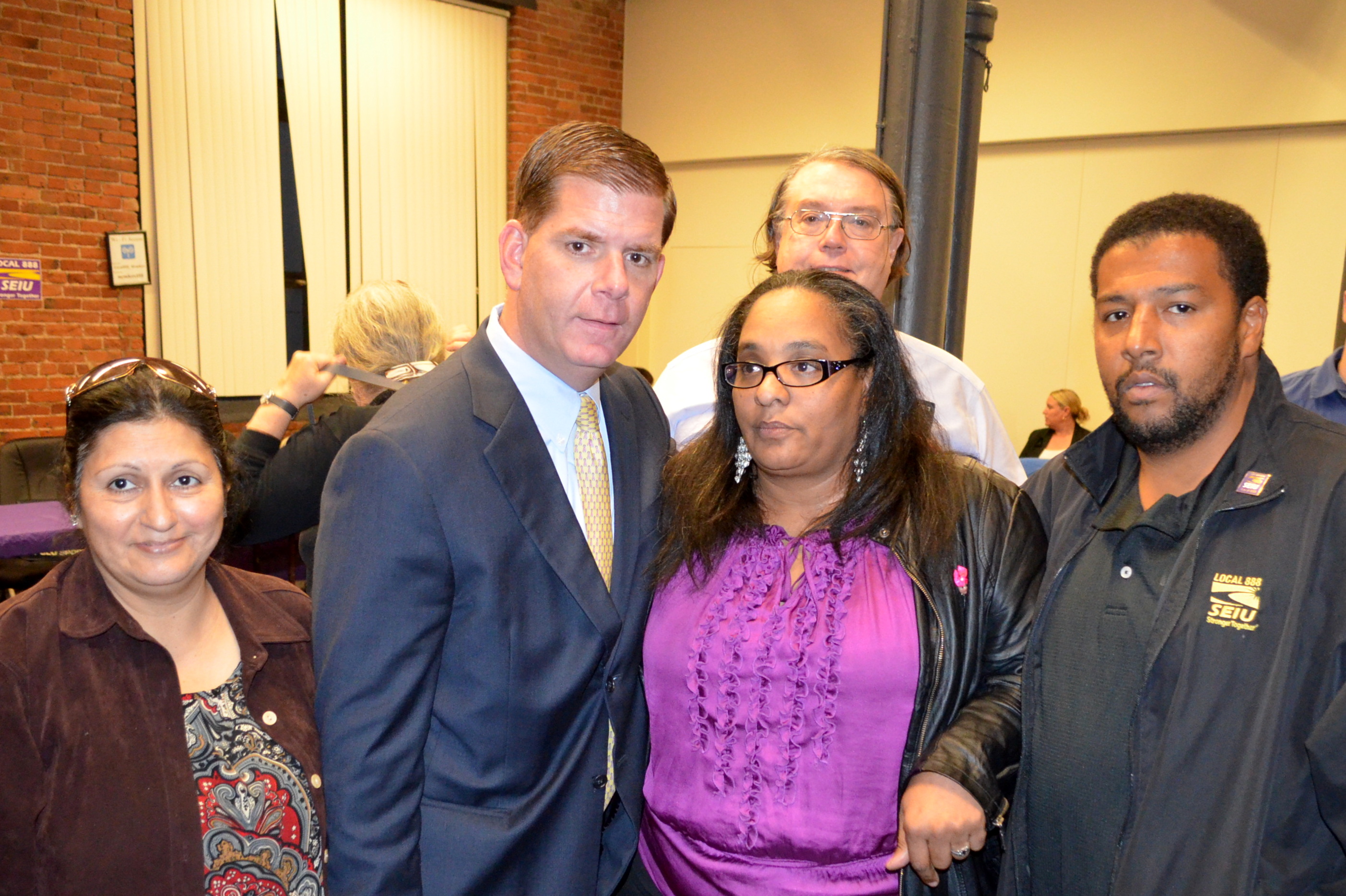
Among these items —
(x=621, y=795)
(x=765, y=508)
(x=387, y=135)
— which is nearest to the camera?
(x=621, y=795)

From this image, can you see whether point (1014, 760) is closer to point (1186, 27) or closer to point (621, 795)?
point (621, 795)

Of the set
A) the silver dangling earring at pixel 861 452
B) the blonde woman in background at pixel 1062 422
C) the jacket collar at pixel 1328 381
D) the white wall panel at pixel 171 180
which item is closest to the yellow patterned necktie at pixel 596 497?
the silver dangling earring at pixel 861 452

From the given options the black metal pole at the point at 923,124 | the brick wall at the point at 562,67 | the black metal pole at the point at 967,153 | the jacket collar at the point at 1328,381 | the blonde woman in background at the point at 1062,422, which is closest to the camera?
the jacket collar at the point at 1328,381

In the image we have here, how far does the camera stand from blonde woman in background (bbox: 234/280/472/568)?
2.82 m

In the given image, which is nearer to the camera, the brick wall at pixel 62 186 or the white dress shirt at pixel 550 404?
the white dress shirt at pixel 550 404

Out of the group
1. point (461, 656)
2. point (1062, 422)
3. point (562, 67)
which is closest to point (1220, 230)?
point (461, 656)

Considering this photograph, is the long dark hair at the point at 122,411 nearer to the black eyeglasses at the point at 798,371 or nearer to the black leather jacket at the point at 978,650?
the black eyeglasses at the point at 798,371

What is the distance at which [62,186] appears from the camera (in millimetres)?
6527

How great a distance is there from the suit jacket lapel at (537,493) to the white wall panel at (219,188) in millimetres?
6394

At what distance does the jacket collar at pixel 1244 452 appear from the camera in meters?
1.63

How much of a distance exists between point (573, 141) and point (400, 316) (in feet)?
5.56

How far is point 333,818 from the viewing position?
1534 mm

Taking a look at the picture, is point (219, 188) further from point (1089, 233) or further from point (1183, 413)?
point (1183, 413)

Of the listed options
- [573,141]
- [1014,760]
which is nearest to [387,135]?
[573,141]
